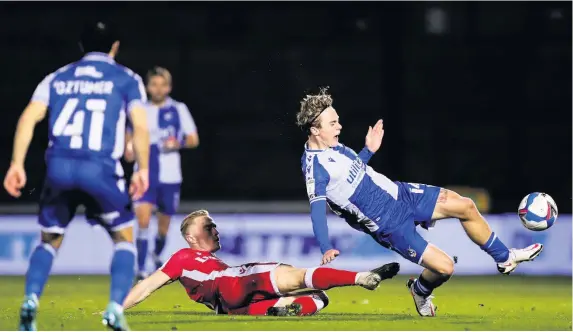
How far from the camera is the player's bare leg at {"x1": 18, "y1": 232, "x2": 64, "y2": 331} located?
6.82 m

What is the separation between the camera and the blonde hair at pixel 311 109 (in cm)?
812

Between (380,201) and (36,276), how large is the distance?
228 centimetres

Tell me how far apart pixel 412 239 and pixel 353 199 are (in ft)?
1.43

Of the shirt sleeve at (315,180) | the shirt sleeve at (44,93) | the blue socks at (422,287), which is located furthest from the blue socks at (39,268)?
the blue socks at (422,287)

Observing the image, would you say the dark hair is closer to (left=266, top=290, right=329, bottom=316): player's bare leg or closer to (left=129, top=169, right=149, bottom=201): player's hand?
(left=129, top=169, right=149, bottom=201): player's hand

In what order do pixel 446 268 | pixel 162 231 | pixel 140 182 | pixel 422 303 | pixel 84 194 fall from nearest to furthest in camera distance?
1. pixel 140 182
2. pixel 84 194
3. pixel 446 268
4. pixel 422 303
5. pixel 162 231

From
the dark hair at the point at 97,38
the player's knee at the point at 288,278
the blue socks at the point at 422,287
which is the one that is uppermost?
the dark hair at the point at 97,38

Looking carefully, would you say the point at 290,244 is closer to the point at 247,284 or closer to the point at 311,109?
the point at 247,284

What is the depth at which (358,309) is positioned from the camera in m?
9.34

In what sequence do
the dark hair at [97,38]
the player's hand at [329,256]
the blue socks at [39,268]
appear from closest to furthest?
the blue socks at [39,268] < the dark hair at [97,38] < the player's hand at [329,256]

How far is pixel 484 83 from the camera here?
19.8 m

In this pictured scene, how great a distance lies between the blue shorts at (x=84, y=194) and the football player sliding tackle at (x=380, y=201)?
140 cm

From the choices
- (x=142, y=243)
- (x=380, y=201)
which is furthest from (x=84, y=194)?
(x=142, y=243)

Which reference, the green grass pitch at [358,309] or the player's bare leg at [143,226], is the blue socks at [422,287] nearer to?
the green grass pitch at [358,309]
